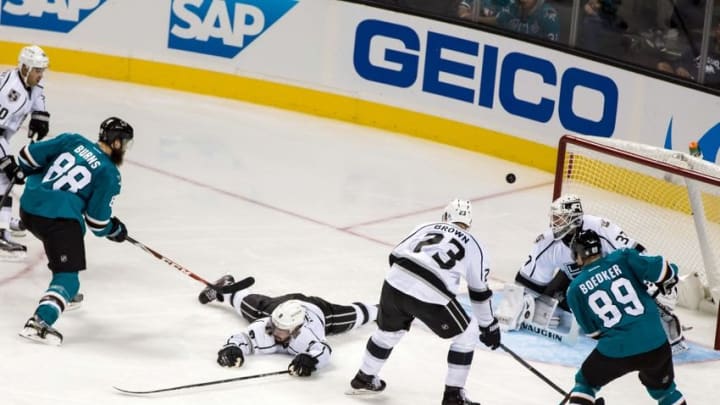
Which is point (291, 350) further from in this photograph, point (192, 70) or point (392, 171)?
point (192, 70)

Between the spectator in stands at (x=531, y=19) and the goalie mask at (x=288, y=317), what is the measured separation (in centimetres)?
453

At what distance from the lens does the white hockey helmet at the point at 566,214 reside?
22.6 feet

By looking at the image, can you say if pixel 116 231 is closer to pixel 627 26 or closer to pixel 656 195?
pixel 656 195

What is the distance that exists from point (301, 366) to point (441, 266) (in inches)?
34.4

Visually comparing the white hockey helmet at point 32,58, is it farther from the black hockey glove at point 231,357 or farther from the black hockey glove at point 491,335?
the black hockey glove at point 491,335

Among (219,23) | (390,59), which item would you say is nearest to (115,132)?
(390,59)

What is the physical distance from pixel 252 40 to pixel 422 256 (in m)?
6.04

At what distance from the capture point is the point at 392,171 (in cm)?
1034

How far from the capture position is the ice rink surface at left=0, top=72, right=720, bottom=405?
6.48 meters

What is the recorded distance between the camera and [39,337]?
6.57 m

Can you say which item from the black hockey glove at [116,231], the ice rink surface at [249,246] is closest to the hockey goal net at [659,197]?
the ice rink surface at [249,246]

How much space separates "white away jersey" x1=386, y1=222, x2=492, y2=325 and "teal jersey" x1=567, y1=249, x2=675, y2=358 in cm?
46

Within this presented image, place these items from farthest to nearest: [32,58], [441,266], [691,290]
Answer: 1. [691,290]
2. [32,58]
3. [441,266]

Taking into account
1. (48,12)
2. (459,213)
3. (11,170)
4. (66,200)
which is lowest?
(48,12)
